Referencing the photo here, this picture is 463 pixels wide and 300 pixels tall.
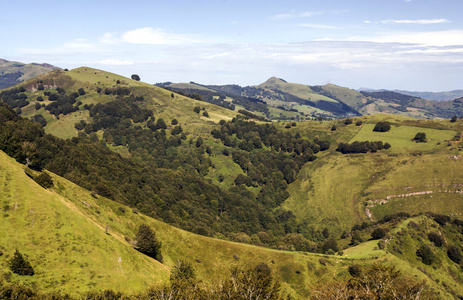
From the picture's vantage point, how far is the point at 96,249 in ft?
154

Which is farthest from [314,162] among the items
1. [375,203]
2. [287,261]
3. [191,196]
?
[287,261]

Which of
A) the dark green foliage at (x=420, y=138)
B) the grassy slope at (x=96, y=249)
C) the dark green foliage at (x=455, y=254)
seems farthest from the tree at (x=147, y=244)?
the dark green foliage at (x=420, y=138)

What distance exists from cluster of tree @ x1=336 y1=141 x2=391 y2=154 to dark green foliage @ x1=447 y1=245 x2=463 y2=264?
88.0 metres

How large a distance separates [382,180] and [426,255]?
66029mm

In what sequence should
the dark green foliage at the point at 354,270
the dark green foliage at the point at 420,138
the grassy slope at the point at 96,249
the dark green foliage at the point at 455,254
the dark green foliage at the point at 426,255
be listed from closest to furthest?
1. the grassy slope at the point at 96,249
2. the dark green foliage at the point at 354,270
3. the dark green foliage at the point at 426,255
4. the dark green foliage at the point at 455,254
5. the dark green foliage at the point at 420,138

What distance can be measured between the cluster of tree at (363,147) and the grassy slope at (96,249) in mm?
110345

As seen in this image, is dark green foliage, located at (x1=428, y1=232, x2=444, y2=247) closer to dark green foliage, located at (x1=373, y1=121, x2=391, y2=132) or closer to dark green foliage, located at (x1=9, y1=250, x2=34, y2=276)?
dark green foliage, located at (x1=373, y1=121, x2=391, y2=132)

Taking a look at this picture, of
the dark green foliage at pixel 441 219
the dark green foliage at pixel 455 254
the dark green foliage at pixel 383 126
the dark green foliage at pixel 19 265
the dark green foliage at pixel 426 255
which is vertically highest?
the dark green foliage at pixel 383 126

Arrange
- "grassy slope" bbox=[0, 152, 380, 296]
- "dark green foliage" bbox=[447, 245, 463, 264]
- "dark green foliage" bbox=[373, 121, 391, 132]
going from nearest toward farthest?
"grassy slope" bbox=[0, 152, 380, 296] → "dark green foliage" bbox=[447, 245, 463, 264] → "dark green foliage" bbox=[373, 121, 391, 132]

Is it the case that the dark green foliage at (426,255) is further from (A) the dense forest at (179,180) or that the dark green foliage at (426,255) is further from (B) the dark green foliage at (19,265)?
(B) the dark green foliage at (19,265)

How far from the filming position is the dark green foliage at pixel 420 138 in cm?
16925

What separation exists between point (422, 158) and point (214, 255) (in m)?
135

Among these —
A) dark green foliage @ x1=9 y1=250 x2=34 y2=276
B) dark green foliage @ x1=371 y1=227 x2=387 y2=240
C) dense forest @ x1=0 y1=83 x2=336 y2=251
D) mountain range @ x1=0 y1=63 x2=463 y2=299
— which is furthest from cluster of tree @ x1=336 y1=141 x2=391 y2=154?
dark green foliage @ x1=9 y1=250 x2=34 y2=276

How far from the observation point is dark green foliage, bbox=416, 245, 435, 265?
282 ft
